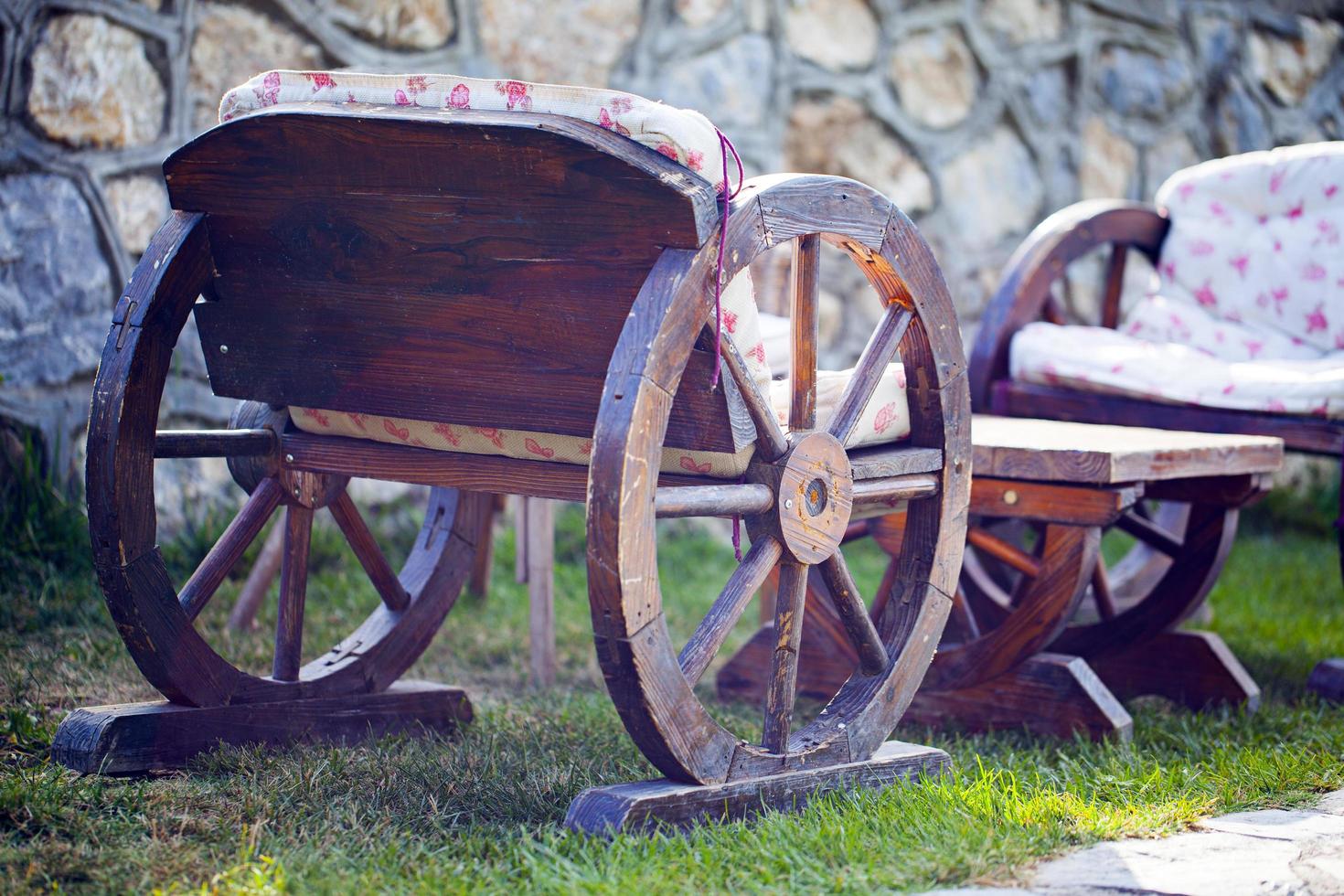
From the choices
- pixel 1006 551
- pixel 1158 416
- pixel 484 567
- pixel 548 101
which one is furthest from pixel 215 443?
pixel 1158 416

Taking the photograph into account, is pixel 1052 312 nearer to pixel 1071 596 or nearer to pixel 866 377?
pixel 1071 596

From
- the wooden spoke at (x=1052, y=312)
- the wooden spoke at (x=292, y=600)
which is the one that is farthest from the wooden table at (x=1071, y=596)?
the wooden spoke at (x=292, y=600)

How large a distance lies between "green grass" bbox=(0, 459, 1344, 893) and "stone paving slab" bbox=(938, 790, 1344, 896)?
49 millimetres

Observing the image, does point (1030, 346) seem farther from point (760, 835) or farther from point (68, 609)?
point (68, 609)

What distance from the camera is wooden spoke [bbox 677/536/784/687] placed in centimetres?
183

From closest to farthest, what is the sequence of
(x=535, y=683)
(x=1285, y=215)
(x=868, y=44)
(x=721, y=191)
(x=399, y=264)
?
(x=721, y=191)
(x=399, y=264)
(x=535, y=683)
(x=1285, y=215)
(x=868, y=44)

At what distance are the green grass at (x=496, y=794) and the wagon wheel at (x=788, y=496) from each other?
5.3 inches

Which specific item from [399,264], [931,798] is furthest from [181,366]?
[931,798]

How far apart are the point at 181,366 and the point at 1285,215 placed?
285 centimetres

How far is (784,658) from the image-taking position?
1.99m

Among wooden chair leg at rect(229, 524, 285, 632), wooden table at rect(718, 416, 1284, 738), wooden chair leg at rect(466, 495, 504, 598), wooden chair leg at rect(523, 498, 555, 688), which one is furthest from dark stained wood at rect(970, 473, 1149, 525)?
wooden chair leg at rect(229, 524, 285, 632)

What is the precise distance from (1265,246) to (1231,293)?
0.50ft

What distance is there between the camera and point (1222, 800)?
209cm

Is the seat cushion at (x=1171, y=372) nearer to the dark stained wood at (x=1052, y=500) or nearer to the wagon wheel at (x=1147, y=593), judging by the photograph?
the wagon wheel at (x=1147, y=593)
